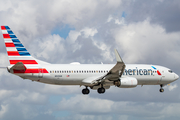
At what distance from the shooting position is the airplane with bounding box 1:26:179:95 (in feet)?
158

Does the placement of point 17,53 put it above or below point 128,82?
above

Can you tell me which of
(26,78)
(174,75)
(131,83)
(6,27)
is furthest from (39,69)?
(174,75)

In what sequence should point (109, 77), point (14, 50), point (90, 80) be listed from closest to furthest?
point (109, 77), point (14, 50), point (90, 80)

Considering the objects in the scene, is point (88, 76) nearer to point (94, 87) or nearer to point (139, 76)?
point (94, 87)

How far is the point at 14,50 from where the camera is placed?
49281 mm

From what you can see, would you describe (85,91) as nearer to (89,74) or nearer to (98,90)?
(98,90)

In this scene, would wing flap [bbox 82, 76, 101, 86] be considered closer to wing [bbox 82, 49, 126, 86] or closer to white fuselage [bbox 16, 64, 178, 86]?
wing [bbox 82, 49, 126, 86]

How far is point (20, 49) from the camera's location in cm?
4962

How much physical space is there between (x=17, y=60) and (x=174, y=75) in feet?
101

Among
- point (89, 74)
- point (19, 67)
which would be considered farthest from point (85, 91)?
point (19, 67)

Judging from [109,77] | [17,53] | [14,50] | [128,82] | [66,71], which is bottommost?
[128,82]

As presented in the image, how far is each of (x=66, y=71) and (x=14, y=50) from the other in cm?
985

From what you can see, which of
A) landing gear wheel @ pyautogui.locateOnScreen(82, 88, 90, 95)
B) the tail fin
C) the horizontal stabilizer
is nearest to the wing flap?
landing gear wheel @ pyautogui.locateOnScreen(82, 88, 90, 95)

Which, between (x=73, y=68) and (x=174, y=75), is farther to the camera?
(x=174, y=75)
